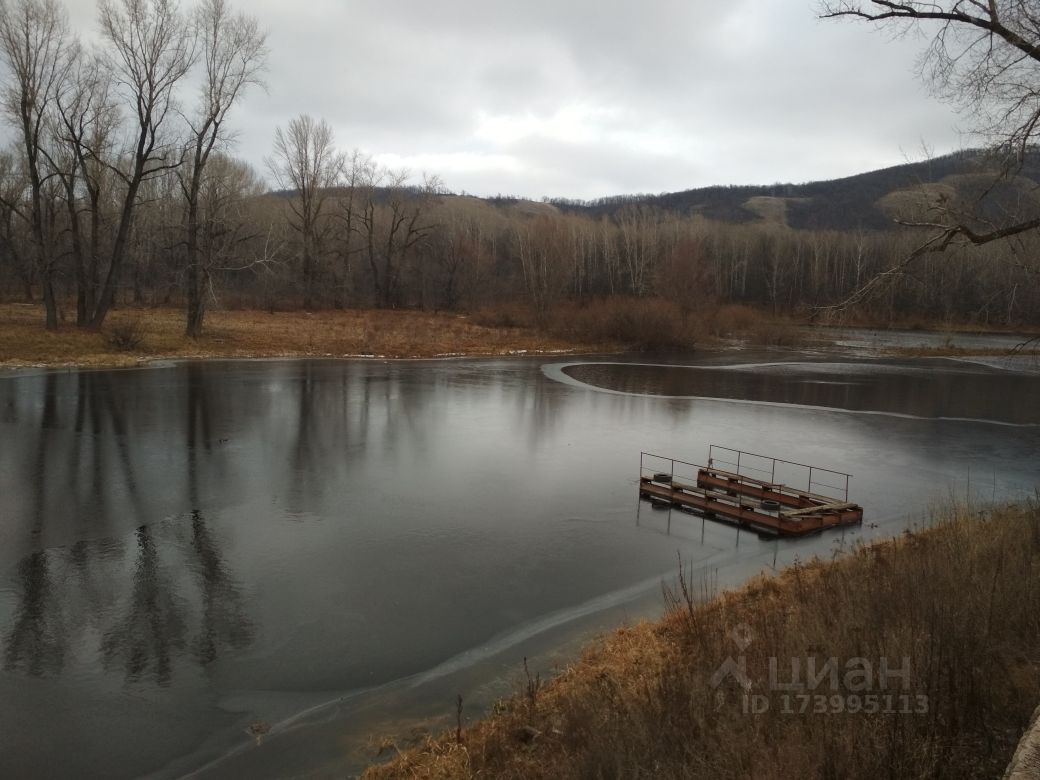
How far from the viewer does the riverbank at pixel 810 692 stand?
3623mm

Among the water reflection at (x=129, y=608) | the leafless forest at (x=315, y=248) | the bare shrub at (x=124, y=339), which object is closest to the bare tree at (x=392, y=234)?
the leafless forest at (x=315, y=248)

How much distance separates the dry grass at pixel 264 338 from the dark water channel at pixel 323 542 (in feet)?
20.1

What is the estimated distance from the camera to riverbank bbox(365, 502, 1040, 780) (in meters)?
3.62

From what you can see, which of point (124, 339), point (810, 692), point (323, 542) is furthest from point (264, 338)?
point (810, 692)

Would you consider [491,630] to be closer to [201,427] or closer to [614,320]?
[201,427]

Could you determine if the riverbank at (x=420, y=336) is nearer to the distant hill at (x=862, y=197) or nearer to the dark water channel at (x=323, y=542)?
the dark water channel at (x=323, y=542)

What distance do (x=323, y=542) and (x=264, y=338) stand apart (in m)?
29.7

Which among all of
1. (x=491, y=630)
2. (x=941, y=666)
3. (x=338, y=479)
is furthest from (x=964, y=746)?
(x=338, y=479)

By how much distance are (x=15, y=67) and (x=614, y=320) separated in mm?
36164

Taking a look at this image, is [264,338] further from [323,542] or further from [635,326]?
[323,542]

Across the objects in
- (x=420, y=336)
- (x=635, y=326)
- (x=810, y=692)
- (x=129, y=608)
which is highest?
(x=635, y=326)

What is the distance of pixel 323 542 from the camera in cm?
998

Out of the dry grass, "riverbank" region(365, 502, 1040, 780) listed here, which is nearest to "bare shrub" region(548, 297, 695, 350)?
the dry grass

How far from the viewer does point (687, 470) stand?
15.1m
